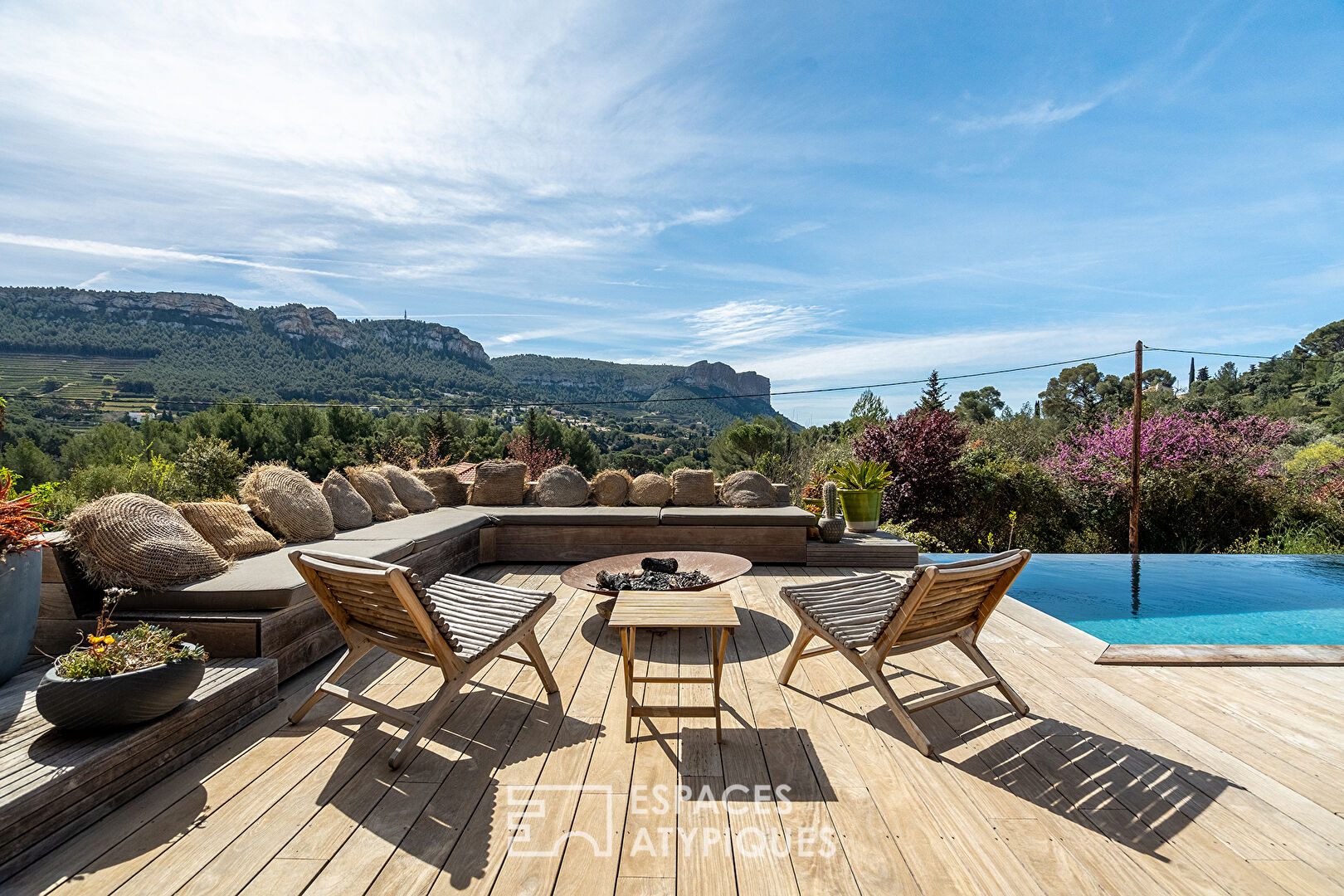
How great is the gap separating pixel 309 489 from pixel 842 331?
19128mm

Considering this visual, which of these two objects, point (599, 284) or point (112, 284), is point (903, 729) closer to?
point (599, 284)

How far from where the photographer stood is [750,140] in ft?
25.3

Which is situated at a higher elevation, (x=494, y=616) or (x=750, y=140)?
(x=750, y=140)

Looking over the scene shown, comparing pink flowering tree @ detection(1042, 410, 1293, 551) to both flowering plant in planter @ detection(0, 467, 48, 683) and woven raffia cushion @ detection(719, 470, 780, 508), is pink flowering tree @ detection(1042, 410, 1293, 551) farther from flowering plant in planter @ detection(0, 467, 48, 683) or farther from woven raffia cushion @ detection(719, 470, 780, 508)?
flowering plant in planter @ detection(0, 467, 48, 683)

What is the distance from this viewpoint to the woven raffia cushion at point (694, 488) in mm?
6344

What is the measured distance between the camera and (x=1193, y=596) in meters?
5.75

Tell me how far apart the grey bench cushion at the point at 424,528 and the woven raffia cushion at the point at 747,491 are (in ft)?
7.77

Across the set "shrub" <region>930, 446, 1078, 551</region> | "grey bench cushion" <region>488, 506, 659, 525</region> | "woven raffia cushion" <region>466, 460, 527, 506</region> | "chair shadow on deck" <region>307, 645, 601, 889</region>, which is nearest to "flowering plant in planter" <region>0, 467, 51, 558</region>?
"chair shadow on deck" <region>307, 645, 601, 889</region>

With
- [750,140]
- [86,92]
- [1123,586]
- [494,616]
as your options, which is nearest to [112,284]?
[86,92]

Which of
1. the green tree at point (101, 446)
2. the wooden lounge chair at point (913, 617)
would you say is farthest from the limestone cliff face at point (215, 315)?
the wooden lounge chair at point (913, 617)

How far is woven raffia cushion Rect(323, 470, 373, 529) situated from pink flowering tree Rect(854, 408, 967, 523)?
6522 millimetres

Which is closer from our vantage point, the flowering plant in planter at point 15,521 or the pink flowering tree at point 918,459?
the flowering plant in planter at point 15,521

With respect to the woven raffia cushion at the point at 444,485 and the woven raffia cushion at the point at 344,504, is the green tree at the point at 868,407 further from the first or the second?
the woven raffia cushion at the point at 344,504

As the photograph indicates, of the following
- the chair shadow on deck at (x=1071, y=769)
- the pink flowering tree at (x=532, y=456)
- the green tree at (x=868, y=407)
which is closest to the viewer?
the chair shadow on deck at (x=1071, y=769)
